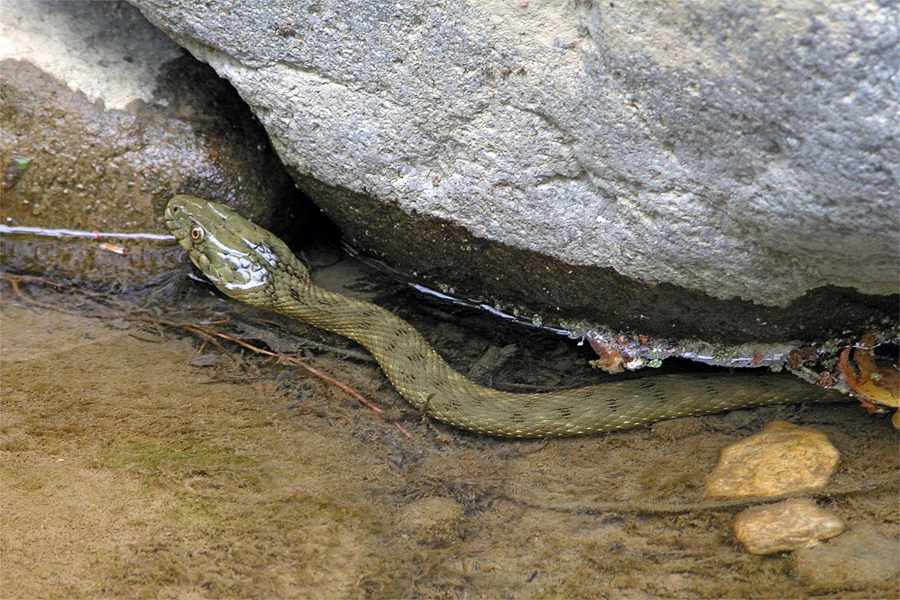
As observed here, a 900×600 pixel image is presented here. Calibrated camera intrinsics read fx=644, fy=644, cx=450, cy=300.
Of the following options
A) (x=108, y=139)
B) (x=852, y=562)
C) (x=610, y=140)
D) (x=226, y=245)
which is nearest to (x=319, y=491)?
(x=226, y=245)

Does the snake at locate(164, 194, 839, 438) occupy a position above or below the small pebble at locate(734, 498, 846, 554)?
below

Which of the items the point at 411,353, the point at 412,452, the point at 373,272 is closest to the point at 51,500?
the point at 412,452

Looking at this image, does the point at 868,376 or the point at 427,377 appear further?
the point at 427,377

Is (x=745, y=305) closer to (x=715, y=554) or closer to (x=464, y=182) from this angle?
(x=715, y=554)

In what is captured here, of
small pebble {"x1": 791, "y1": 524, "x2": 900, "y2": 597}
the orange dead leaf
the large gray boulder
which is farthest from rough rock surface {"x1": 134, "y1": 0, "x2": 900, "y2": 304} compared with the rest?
small pebble {"x1": 791, "y1": 524, "x2": 900, "y2": 597}

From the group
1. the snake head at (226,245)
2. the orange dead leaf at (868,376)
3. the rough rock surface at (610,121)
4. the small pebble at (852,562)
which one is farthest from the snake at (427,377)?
the small pebble at (852,562)

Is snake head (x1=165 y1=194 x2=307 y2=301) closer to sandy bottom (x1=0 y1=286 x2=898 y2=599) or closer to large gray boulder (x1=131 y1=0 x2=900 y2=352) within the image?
sandy bottom (x1=0 y1=286 x2=898 y2=599)

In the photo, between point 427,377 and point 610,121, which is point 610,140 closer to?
point 610,121

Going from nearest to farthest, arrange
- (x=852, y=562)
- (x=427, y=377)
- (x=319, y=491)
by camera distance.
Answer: (x=852, y=562)
(x=319, y=491)
(x=427, y=377)
